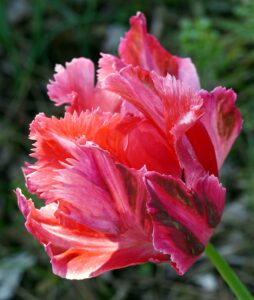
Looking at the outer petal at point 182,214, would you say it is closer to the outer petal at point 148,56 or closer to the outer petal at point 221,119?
the outer petal at point 221,119

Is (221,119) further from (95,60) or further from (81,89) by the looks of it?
(95,60)

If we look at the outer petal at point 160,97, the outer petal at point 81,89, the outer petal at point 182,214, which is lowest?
the outer petal at point 182,214

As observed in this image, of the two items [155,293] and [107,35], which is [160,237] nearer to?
[155,293]

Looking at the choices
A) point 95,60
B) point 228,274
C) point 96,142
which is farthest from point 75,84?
point 95,60

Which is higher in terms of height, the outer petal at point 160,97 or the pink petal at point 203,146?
the outer petal at point 160,97

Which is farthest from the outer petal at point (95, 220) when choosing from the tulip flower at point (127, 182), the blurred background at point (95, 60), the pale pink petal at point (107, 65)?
the blurred background at point (95, 60)

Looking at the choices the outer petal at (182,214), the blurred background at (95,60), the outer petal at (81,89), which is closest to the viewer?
the outer petal at (182,214)
